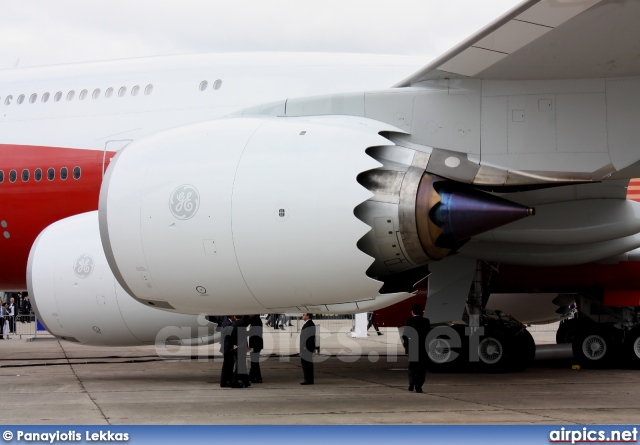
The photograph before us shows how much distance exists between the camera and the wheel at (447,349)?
561 inches

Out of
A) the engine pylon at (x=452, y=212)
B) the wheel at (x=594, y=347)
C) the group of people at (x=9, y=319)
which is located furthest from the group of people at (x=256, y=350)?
the group of people at (x=9, y=319)

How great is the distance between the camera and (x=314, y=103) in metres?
10.8

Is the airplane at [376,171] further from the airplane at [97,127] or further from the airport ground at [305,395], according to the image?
the airplane at [97,127]

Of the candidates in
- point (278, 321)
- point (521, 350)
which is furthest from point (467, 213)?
point (278, 321)

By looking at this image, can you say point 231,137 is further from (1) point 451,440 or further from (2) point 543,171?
(1) point 451,440

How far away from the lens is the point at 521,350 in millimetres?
14305

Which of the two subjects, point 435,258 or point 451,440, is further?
point 435,258

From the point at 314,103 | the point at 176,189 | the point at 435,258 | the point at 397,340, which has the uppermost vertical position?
the point at 314,103

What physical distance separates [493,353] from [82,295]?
626 cm

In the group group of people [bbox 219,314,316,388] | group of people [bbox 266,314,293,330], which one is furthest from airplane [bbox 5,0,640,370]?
group of people [bbox 266,314,293,330]

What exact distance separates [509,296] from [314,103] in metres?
8.77

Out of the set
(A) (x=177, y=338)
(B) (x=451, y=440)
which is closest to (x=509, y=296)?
(A) (x=177, y=338)

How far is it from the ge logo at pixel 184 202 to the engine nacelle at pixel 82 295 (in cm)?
390

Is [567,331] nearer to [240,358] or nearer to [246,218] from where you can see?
[240,358]
